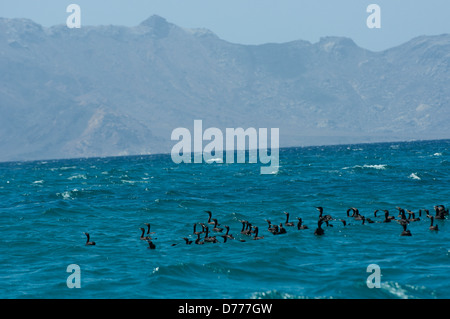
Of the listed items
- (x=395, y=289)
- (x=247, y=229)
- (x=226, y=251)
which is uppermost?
(x=247, y=229)

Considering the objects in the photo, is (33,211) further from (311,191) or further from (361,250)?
(361,250)

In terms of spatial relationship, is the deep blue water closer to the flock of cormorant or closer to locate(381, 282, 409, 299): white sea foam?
locate(381, 282, 409, 299): white sea foam

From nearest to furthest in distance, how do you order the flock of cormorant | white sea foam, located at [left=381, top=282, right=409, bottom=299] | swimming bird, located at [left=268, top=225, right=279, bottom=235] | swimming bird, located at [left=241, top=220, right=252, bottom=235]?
white sea foam, located at [left=381, top=282, right=409, bottom=299], the flock of cormorant, swimming bird, located at [left=241, top=220, right=252, bottom=235], swimming bird, located at [left=268, top=225, right=279, bottom=235]

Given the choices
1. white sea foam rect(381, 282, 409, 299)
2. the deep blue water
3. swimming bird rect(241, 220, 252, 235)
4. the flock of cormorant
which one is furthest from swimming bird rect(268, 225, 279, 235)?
white sea foam rect(381, 282, 409, 299)

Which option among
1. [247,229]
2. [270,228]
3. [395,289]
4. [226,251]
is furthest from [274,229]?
[395,289]

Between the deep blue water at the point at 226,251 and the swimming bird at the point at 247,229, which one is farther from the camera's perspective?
the swimming bird at the point at 247,229

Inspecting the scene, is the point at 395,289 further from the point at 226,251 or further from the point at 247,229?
the point at 247,229

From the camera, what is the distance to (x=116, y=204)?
5541 centimetres

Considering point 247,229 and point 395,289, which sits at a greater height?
point 247,229

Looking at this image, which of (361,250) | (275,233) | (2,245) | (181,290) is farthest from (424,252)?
(2,245)

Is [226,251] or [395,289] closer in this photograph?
[395,289]

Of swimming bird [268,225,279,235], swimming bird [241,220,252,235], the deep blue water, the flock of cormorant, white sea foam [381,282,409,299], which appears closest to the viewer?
white sea foam [381,282,409,299]

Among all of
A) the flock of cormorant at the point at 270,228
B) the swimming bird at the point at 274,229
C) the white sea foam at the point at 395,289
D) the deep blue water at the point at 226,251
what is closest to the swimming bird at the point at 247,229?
the flock of cormorant at the point at 270,228

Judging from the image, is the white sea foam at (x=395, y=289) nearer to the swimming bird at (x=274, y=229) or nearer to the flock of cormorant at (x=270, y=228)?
the flock of cormorant at (x=270, y=228)
